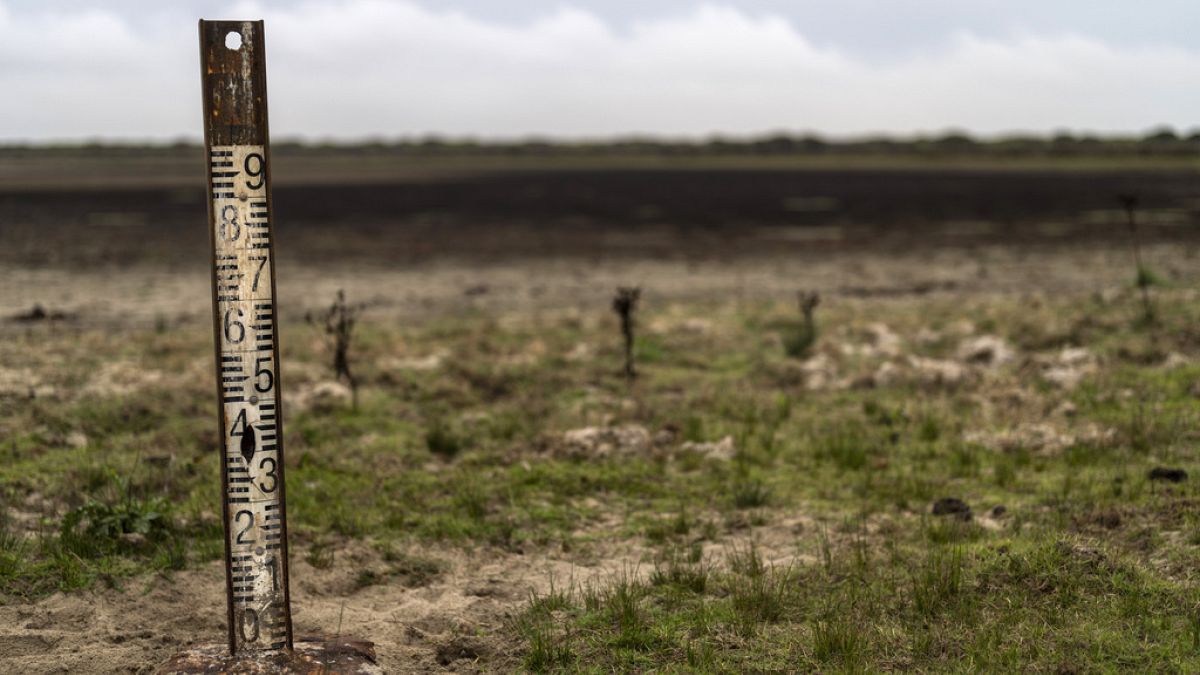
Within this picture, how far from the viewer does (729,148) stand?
133 metres

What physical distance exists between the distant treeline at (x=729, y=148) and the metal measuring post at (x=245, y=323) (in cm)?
Answer: 9189

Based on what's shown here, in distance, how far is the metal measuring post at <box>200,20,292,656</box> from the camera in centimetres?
344

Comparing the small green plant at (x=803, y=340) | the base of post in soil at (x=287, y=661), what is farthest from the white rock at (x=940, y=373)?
the base of post in soil at (x=287, y=661)

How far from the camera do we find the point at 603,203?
114 ft

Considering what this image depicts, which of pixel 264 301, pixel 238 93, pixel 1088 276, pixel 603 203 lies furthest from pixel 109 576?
pixel 603 203

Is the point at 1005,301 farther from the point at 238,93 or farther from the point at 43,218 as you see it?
the point at 43,218

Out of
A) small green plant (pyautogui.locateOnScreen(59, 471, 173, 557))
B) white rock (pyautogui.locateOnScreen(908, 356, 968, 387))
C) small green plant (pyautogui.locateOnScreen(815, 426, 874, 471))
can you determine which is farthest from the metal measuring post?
white rock (pyautogui.locateOnScreen(908, 356, 968, 387))

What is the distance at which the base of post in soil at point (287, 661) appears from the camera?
12.2ft

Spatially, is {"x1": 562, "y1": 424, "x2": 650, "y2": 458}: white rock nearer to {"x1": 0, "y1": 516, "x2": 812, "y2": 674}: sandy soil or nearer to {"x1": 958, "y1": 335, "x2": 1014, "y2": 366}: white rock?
{"x1": 0, "y1": 516, "x2": 812, "y2": 674}: sandy soil

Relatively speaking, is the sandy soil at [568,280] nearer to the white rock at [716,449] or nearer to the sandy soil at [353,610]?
the white rock at [716,449]

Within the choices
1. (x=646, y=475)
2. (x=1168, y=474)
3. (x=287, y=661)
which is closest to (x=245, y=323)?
(x=287, y=661)

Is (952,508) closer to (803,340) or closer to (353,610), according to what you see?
(353,610)

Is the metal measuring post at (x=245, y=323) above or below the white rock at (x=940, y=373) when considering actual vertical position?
above

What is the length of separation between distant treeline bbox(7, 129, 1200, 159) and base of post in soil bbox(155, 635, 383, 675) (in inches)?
3610
